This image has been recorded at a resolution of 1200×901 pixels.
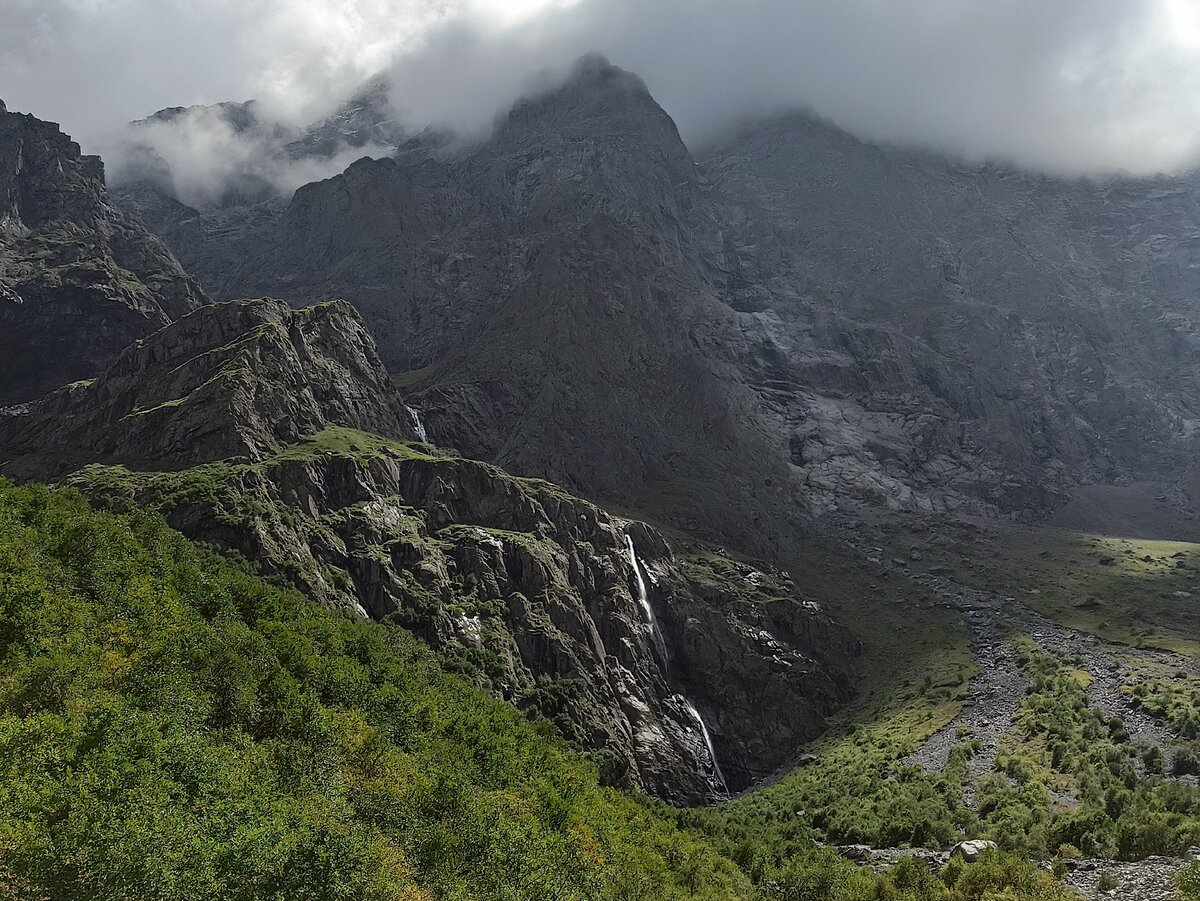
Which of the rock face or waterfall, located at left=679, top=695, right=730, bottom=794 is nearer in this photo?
the rock face

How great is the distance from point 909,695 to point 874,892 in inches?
3850

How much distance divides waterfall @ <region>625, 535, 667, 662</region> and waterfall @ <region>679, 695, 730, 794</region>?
774 cm

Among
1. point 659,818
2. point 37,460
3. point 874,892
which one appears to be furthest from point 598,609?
point 37,460

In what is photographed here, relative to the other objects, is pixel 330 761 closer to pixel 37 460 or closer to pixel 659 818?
pixel 659 818

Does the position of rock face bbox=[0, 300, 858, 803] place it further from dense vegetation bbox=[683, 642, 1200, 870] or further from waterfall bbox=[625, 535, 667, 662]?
dense vegetation bbox=[683, 642, 1200, 870]

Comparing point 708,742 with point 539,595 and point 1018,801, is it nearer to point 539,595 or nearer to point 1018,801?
point 539,595

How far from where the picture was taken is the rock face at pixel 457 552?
122375mm

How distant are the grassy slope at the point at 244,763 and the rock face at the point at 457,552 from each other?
29985mm

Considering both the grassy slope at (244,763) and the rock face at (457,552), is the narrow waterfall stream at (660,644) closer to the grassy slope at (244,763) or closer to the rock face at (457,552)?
the rock face at (457,552)

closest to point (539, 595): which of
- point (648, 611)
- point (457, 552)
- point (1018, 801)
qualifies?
point (457, 552)

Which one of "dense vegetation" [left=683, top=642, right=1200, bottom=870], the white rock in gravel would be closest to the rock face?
"dense vegetation" [left=683, top=642, right=1200, bottom=870]

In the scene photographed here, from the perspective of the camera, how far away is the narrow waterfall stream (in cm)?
14000

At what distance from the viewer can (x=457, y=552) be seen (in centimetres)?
14050

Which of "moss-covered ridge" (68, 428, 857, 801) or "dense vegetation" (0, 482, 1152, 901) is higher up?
"moss-covered ridge" (68, 428, 857, 801)
